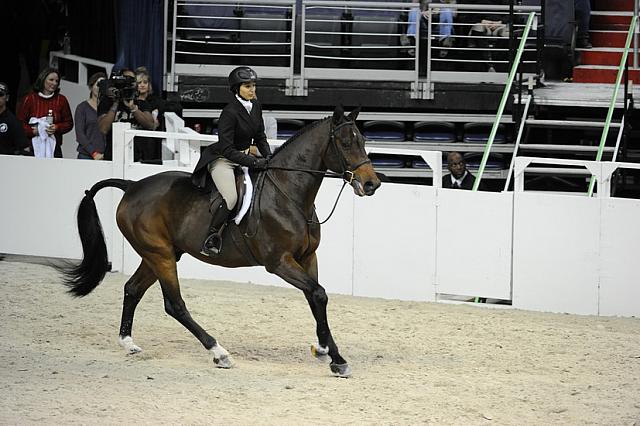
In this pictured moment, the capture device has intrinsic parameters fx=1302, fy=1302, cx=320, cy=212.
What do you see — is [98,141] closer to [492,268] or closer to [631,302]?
[492,268]

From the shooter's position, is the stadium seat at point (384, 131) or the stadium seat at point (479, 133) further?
the stadium seat at point (384, 131)

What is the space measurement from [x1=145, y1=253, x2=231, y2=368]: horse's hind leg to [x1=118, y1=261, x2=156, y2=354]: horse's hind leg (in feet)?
0.71

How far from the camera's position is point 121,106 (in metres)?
14.2

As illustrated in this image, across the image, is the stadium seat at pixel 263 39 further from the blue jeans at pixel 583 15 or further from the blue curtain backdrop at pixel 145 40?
the blue jeans at pixel 583 15

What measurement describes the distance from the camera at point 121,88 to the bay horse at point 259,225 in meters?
3.43

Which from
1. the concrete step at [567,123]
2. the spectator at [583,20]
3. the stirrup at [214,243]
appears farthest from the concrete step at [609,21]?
the stirrup at [214,243]

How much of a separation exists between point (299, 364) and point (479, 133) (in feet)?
25.7

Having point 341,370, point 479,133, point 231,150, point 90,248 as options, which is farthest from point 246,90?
point 479,133

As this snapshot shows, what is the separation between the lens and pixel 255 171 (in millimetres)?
10203

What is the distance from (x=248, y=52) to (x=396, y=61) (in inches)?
78.9

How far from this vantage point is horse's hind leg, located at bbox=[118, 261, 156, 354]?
10.5 m

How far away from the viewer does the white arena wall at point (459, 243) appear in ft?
40.2

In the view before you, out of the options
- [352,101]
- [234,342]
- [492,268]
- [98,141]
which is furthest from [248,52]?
[234,342]

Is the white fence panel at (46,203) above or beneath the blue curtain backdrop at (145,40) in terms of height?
beneath
